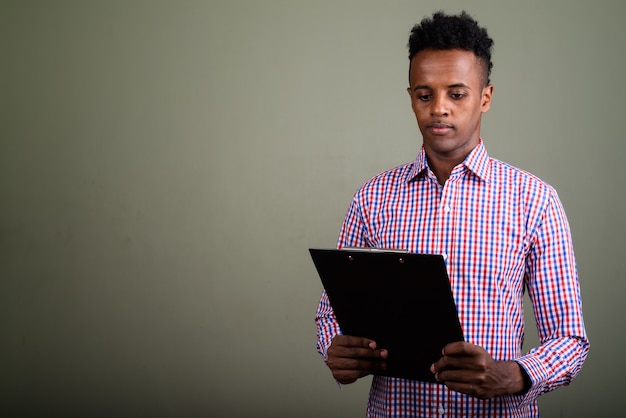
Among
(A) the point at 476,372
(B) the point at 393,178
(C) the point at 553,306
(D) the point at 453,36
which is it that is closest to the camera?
(A) the point at 476,372

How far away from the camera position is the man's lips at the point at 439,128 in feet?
4.60

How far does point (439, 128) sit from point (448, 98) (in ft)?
0.21

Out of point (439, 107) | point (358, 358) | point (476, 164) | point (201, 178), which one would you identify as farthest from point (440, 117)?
point (201, 178)

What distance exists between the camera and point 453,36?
1.42 meters

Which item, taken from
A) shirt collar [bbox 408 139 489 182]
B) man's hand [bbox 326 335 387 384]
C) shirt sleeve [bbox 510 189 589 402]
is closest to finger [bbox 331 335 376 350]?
man's hand [bbox 326 335 387 384]

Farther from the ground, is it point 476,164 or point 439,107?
point 439,107

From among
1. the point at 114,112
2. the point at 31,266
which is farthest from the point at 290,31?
the point at 31,266

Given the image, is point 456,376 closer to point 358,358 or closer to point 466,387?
point 466,387

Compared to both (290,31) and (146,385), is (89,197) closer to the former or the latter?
(146,385)

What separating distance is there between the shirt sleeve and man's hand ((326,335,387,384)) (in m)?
0.26

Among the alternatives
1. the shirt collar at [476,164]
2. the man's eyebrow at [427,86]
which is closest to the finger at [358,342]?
the shirt collar at [476,164]

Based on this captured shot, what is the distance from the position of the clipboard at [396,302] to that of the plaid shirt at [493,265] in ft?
0.44

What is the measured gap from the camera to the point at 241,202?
131 inches

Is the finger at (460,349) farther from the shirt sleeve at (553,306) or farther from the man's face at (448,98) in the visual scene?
the man's face at (448,98)
